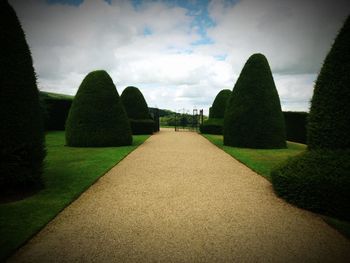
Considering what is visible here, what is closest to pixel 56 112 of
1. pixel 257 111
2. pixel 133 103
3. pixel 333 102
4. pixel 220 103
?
pixel 133 103

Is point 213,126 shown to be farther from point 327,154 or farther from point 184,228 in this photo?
point 184,228

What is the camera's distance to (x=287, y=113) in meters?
19.0

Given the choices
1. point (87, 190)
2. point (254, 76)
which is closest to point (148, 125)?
point (254, 76)

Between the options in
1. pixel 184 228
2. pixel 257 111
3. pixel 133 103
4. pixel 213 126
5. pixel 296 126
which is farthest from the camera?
pixel 213 126

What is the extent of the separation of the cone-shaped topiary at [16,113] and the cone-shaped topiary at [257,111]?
10222mm

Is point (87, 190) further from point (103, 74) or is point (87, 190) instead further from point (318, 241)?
point (103, 74)

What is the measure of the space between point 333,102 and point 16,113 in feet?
21.8

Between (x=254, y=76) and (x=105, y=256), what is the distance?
12105mm

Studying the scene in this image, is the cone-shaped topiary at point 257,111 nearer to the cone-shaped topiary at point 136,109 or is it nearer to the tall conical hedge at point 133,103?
the cone-shaped topiary at point 136,109

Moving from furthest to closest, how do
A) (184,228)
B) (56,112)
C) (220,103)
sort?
(56,112), (220,103), (184,228)

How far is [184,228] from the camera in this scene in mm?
3695

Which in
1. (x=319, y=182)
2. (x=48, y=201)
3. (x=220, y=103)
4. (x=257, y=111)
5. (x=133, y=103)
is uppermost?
(x=220, y=103)

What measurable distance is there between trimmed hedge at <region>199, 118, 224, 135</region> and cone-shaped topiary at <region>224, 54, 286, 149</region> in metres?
9.97

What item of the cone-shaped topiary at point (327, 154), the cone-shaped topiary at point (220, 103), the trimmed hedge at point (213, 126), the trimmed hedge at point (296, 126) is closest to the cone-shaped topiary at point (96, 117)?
the cone-shaped topiary at point (327, 154)
